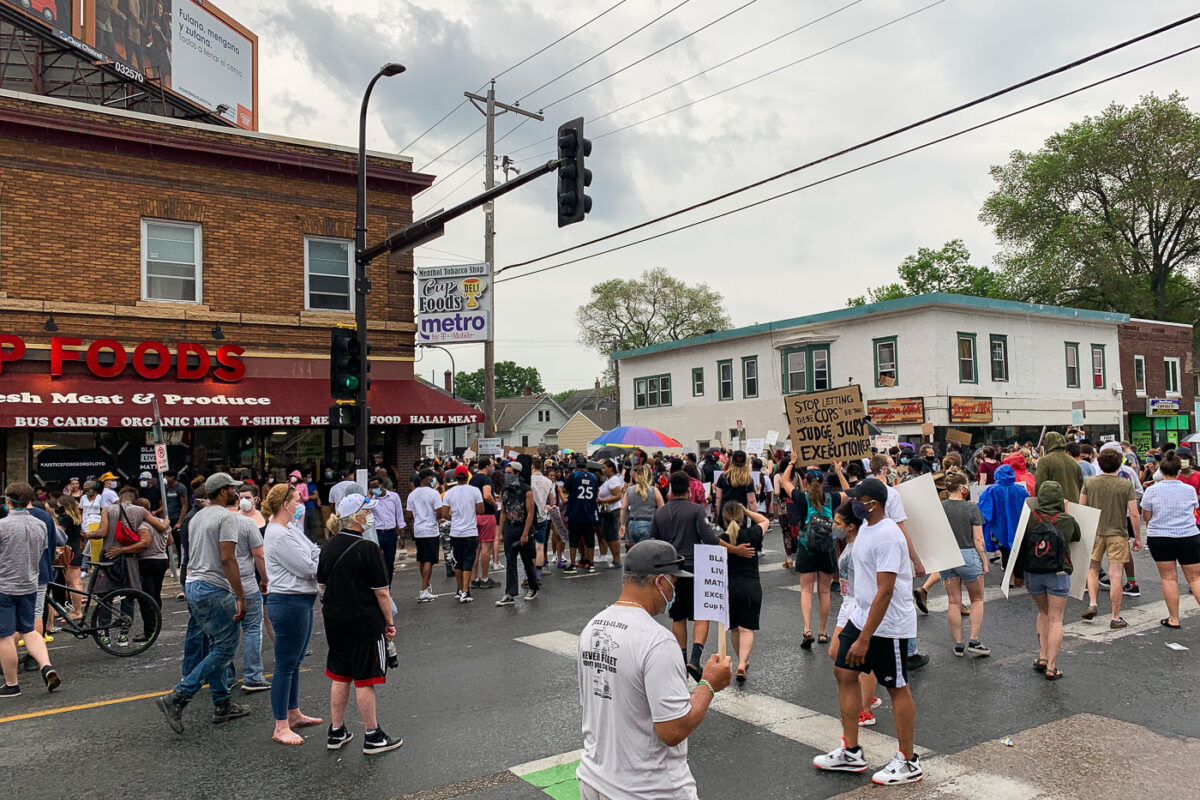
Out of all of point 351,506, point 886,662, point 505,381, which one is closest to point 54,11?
point 351,506

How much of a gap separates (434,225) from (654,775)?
1094 centimetres

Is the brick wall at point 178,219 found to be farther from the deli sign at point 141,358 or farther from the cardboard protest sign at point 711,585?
the cardboard protest sign at point 711,585

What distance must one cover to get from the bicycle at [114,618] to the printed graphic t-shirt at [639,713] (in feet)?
24.3

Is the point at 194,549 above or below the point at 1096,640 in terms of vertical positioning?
above

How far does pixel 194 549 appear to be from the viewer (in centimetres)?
649

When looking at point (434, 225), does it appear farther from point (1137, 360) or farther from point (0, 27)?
point (1137, 360)

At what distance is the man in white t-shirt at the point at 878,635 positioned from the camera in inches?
194

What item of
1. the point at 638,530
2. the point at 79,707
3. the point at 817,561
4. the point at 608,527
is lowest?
the point at 79,707

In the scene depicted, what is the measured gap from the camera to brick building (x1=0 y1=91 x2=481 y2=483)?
632 inches

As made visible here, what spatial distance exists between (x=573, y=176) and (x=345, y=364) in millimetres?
4735

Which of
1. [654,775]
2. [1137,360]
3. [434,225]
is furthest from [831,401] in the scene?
[1137,360]

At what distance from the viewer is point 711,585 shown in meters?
5.52

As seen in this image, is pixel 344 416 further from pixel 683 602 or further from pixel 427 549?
pixel 683 602

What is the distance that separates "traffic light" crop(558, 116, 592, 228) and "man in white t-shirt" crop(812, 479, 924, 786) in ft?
23.8
